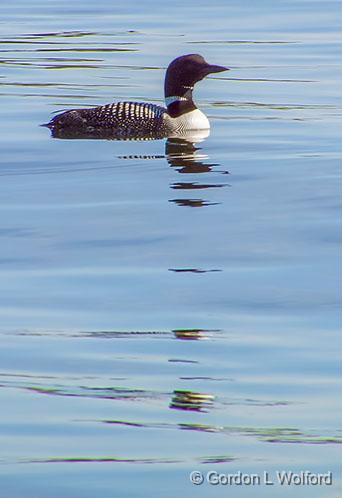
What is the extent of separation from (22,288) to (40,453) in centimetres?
239

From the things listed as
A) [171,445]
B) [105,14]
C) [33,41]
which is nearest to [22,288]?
[171,445]

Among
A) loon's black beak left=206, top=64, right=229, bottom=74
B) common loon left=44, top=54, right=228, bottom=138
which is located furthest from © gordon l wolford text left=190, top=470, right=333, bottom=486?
loon's black beak left=206, top=64, right=229, bottom=74

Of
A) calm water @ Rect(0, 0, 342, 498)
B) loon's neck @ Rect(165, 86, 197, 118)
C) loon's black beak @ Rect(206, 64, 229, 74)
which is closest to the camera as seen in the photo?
calm water @ Rect(0, 0, 342, 498)

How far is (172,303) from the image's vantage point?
706 cm

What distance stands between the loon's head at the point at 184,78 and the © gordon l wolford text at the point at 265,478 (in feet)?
30.7

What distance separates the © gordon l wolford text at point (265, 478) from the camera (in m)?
4.73

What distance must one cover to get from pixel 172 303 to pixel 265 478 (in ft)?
7.67

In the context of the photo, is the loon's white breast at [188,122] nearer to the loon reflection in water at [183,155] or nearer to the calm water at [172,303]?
the loon reflection in water at [183,155]

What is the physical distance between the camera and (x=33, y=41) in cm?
2211

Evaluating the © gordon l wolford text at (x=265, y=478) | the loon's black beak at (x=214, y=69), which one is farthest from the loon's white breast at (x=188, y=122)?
the © gordon l wolford text at (x=265, y=478)

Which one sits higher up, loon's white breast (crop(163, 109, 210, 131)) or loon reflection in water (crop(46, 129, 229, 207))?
loon's white breast (crop(163, 109, 210, 131))

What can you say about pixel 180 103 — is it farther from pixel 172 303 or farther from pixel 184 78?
pixel 172 303

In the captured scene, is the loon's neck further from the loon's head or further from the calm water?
the calm water

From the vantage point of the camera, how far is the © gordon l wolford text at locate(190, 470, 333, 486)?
473 cm
